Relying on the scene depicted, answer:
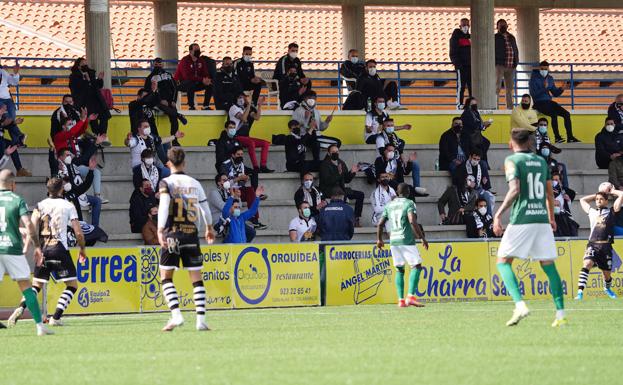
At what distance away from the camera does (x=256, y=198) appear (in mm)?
28656

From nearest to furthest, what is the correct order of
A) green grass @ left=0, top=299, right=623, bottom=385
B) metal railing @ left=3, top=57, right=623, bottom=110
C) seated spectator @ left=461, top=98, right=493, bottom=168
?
1. green grass @ left=0, top=299, right=623, bottom=385
2. seated spectator @ left=461, top=98, right=493, bottom=168
3. metal railing @ left=3, top=57, right=623, bottom=110

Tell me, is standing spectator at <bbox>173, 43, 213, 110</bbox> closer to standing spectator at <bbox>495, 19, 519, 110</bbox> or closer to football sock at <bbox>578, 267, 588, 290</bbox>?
standing spectator at <bbox>495, 19, 519, 110</bbox>

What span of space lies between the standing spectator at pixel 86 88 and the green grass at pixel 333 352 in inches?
→ 465

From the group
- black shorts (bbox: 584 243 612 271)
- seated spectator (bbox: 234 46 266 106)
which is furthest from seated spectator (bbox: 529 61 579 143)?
black shorts (bbox: 584 243 612 271)

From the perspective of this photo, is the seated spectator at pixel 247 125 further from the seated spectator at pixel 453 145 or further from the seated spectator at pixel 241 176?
the seated spectator at pixel 453 145

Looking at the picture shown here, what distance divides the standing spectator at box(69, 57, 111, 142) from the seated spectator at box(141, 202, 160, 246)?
3238 millimetres

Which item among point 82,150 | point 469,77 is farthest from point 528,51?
point 82,150

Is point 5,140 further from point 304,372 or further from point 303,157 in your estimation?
point 304,372

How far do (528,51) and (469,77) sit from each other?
442 cm

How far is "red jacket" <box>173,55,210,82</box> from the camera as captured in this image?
105 feet

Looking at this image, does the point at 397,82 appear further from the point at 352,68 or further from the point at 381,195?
the point at 381,195

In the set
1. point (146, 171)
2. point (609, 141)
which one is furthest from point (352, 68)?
point (146, 171)

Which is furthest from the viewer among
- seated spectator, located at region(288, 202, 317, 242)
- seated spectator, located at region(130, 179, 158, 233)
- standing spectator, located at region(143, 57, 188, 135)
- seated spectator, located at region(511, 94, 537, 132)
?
seated spectator, located at region(511, 94, 537, 132)

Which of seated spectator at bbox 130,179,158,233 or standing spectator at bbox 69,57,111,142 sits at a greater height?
standing spectator at bbox 69,57,111,142
